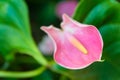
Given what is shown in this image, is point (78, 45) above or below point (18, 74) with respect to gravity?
above

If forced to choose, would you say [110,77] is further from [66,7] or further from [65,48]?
[66,7]

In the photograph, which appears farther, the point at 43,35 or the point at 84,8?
the point at 43,35

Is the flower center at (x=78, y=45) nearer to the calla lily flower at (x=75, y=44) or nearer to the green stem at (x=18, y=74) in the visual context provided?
the calla lily flower at (x=75, y=44)

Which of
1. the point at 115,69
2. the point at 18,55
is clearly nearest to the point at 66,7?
the point at 18,55

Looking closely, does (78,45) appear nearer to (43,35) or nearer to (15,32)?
(15,32)

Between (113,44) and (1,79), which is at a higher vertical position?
(113,44)

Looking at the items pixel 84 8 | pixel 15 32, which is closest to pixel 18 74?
pixel 15 32

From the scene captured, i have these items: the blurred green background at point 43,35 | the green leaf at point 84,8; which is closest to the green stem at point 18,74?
the blurred green background at point 43,35
